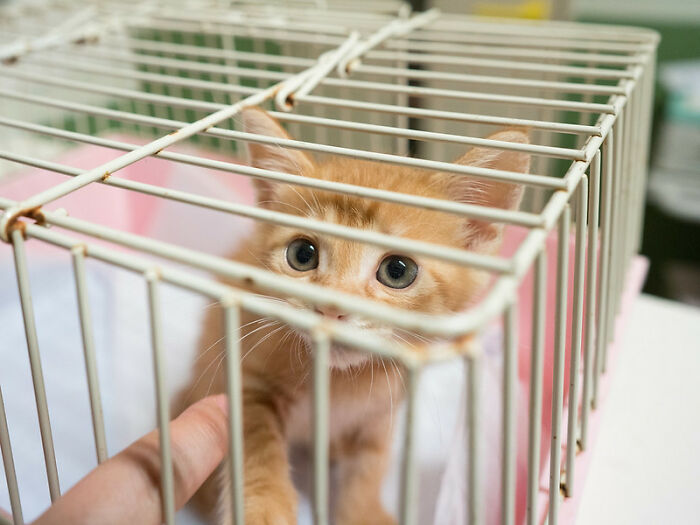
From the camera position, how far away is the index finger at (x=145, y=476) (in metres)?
0.42

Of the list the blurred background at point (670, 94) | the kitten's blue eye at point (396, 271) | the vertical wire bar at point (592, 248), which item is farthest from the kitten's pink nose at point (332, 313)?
the blurred background at point (670, 94)

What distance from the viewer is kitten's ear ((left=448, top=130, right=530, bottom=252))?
557 millimetres

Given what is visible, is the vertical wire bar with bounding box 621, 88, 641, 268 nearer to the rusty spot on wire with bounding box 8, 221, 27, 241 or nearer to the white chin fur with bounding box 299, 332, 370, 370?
the white chin fur with bounding box 299, 332, 370, 370

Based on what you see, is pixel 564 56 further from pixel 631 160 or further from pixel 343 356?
pixel 343 356

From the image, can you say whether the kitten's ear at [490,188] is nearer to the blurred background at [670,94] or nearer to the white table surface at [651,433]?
the white table surface at [651,433]

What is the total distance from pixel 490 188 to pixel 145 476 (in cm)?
42

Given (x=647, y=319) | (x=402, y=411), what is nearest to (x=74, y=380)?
(x=402, y=411)

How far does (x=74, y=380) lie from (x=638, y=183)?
0.88 metres

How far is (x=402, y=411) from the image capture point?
82 centimetres

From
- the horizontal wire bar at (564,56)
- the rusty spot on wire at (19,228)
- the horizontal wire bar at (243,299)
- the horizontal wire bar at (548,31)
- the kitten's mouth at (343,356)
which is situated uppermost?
the horizontal wire bar at (548,31)

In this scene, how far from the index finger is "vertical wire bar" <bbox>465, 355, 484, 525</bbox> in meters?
0.25

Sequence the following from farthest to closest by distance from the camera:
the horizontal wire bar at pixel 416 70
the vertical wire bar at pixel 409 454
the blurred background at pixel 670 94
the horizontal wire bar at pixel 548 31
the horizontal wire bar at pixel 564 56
Answer: the blurred background at pixel 670 94, the horizontal wire bar at pixel 548 31, the horizontal wire bar at pixel 564 56, the horizontal wire bar at pixel 416 70, the vertical wire bar at pixel 409 454

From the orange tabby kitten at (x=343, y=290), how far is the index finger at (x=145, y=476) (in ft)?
0.29

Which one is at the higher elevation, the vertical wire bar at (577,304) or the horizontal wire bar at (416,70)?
the horizontal wire bar at (416,70)
